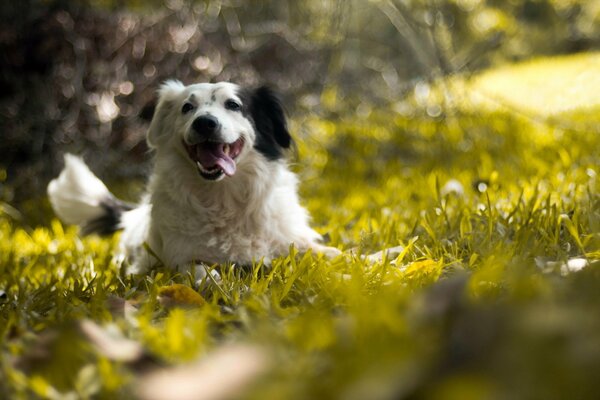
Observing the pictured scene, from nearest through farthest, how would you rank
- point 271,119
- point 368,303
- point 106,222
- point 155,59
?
point 368,303 < point 271,119 < point 106,222 < point 155,59

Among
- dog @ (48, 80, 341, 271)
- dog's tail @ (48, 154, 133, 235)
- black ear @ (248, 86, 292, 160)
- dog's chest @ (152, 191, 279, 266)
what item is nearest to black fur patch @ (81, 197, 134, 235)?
dog's tail @ (48, 154, 133, 235)

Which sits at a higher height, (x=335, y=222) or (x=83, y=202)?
(x=83, y=202)

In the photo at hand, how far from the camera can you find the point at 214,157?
3508 millimetres

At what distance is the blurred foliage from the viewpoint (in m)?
1.23

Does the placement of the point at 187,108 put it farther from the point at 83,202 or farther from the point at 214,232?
the point at 83,202

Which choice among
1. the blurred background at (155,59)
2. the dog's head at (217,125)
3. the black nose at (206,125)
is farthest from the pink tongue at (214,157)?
the blurred background at (155,59)

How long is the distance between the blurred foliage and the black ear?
63cm

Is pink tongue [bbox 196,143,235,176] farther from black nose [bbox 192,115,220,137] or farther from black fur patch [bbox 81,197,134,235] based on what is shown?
black fur patch [bbox 81,197,134,235]

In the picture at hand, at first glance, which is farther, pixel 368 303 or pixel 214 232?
pixel 214 232

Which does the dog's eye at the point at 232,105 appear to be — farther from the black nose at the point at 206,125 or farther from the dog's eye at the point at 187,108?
the black nose at the point at 206,125

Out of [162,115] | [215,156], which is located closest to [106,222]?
[162,115]

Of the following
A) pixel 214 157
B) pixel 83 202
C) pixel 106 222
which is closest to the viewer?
pixel 214 157

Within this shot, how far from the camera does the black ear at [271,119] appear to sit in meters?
3.84

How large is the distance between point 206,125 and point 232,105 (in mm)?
349
